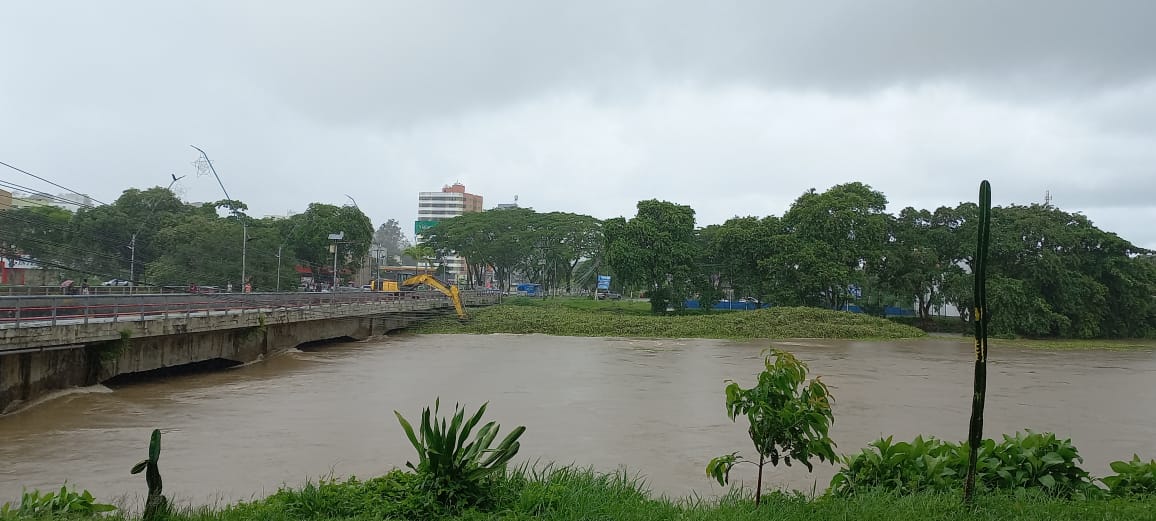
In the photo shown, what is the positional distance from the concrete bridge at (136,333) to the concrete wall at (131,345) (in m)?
0.02

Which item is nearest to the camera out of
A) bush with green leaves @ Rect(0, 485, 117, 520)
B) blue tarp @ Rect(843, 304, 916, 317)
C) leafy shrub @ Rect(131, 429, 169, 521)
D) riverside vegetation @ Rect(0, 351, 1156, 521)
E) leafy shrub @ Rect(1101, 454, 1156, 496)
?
leafy shrub @ Rect(131, 429, 169, 521)

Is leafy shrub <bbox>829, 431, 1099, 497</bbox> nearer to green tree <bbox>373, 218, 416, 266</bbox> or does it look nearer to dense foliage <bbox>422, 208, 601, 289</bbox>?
dense foliage <bbox>422, 208, 601, 289</bbox>

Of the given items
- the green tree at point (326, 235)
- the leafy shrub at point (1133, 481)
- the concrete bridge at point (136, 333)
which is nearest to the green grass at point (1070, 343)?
the leafy shrub at point (1133, 481)

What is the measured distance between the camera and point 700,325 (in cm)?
3997

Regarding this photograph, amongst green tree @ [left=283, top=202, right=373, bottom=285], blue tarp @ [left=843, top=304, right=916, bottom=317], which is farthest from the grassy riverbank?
green tree @ [left=283, top=202, right=373, bottom=285]

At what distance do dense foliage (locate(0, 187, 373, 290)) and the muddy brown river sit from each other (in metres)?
20.1

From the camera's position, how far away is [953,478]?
6027mm

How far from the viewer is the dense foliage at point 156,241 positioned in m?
39.3

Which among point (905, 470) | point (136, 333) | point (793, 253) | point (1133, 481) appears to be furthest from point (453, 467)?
point (793, 253)

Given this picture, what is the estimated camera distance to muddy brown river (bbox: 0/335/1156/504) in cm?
988

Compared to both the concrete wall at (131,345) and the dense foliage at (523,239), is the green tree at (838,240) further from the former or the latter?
the concrete wall at (131,345)

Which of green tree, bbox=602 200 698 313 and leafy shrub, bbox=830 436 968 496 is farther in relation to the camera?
green tree, bbox=602 200 698 313

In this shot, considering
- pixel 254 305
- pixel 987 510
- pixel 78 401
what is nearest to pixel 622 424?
pixel 987 510

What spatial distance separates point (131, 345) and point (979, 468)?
18.3m
